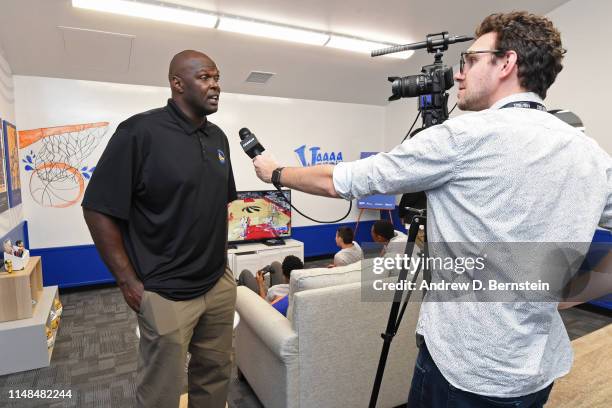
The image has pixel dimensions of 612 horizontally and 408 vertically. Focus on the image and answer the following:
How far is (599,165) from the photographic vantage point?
0.79 m

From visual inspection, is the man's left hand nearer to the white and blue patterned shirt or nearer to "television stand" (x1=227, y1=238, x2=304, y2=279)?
the white and blue patterned shirt

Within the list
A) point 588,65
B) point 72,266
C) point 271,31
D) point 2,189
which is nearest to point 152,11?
point 271,31

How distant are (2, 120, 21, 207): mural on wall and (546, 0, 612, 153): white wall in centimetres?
575

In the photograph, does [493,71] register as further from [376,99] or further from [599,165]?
[376,99]

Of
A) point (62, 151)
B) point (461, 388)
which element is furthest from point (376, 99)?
point (461, 388)

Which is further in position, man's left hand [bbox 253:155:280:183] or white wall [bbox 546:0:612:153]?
white wall [bbox 546:0:612:153]

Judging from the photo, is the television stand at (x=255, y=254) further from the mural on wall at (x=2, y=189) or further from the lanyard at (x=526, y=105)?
the lanyard at (x=526, y=105)

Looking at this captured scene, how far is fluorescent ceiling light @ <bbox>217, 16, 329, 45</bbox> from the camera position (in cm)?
341

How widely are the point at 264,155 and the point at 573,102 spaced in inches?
168

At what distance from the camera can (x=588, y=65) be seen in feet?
12.4

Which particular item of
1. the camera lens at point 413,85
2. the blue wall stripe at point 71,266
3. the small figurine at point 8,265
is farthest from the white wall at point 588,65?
the blue wall stripe at point 71,266

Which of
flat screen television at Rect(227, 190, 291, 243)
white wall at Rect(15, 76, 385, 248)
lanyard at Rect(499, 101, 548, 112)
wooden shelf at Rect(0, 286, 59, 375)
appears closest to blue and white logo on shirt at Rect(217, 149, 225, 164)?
lanyard at Rect(499, 101, 548, 112)

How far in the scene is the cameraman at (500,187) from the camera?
2.46 feet

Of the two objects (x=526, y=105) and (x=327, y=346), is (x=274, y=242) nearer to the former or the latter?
(x=327, y=346)
